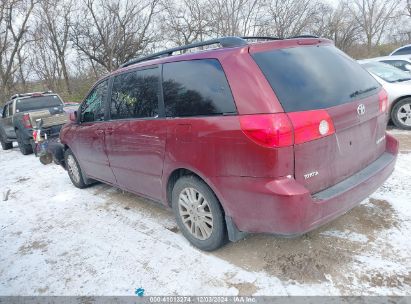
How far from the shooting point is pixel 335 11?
130 ft

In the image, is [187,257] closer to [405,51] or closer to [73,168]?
[73,168]

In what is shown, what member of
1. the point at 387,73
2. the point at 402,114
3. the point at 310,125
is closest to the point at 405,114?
the point at 402,114

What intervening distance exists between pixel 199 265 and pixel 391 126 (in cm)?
670

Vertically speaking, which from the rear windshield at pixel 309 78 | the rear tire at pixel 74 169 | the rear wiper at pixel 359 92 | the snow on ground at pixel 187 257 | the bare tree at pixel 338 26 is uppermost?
the bare tree at pixel 338 26

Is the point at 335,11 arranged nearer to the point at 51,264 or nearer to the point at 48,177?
the point at 48,177

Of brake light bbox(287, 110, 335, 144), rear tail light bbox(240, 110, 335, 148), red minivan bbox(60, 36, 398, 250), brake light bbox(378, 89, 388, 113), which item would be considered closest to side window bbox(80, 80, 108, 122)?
red minivan bbox(60, 36, 398, 250)

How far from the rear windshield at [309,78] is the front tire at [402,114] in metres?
5.01

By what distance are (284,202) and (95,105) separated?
326 cm

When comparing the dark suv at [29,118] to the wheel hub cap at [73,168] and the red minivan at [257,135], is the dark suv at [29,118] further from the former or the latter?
the red minivan at [257,135]

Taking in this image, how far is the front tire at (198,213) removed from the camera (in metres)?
3.09

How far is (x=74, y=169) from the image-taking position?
588cm

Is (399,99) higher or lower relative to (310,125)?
lower

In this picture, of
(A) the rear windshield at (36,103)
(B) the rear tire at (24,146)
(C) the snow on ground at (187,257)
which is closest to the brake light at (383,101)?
(C) the snow on ground at (187,257)

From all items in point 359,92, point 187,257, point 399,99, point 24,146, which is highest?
point 359,92
